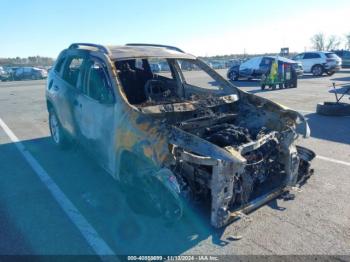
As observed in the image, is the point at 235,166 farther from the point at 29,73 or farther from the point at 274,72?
the point at 29,73

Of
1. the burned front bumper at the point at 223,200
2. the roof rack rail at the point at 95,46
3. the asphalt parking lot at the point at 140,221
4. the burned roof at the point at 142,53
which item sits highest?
the roof rack rail at the point at 95,46

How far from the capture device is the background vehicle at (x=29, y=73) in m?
35.2

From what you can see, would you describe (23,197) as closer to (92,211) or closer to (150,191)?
(92,211)

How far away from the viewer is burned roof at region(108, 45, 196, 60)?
14.6 feet

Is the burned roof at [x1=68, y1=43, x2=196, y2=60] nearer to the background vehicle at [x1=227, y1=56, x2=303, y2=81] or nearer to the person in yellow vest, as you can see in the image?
the person in yellow vest

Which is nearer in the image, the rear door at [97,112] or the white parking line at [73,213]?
the white parking line at [73,213]

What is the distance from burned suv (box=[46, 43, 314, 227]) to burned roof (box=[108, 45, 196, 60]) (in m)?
0.02

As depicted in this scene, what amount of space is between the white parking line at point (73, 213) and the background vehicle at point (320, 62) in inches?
888

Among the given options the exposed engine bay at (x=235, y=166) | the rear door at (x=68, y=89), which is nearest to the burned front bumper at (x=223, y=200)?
the exposed engine bay at (x=235, y=166)

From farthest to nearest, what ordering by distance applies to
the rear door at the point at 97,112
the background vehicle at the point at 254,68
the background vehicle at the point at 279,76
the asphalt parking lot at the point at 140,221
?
the background vehicle at the point at 254,68
the background vehicle at the point at 279,76
the rear door at the point at 97,112
the asphalt parking lot at the point at 140,221

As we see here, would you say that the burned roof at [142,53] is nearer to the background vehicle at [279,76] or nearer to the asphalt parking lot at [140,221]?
the asphalt parking lot at [140,221]

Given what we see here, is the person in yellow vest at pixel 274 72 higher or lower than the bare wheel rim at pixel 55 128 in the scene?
higher

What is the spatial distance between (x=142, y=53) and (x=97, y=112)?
1.16m

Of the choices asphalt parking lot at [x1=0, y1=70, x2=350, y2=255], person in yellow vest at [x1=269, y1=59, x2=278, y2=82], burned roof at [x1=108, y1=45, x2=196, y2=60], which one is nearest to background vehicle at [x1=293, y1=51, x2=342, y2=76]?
person in yellow vest at [x1=269, y1=59, x2=278, y2=82]
